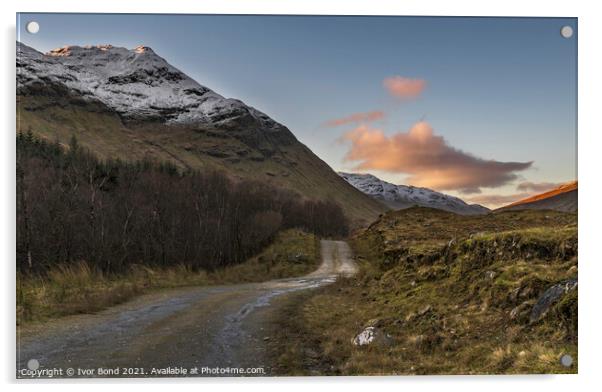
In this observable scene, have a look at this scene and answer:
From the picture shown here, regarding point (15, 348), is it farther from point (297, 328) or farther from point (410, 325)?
point (410, 325)

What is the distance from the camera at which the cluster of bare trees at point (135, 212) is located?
7902 mm

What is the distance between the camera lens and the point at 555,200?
25.9 feet

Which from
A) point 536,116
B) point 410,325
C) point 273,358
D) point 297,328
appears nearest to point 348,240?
point 297,328

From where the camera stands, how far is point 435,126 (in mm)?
8227

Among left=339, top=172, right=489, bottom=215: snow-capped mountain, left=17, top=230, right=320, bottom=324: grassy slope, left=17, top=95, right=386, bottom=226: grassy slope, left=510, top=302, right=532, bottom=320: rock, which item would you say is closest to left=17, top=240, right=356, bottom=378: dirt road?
left=17, top=230, right=320, bottom=324: grassy slope

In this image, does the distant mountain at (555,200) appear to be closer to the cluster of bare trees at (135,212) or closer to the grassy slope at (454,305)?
the grassy slope at (454,305)

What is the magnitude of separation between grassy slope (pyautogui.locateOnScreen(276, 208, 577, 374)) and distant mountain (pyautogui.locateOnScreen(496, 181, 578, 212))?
0.14 metres

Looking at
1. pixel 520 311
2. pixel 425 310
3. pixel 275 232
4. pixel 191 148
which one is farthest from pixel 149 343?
pixel 275 232

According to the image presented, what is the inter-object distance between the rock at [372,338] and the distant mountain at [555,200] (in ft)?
11.9

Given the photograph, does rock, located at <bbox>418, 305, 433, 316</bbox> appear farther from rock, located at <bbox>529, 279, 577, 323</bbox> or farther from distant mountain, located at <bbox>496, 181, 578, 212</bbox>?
distant mountain, located at <bbox>496, 181, 578, 212</bbox>

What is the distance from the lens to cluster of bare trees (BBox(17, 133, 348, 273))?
25.9ft

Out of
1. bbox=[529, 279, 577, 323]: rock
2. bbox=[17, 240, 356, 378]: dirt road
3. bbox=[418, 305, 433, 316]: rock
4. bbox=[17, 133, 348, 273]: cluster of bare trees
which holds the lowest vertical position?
bbox=[17, 240, 356, 378]: dirt road

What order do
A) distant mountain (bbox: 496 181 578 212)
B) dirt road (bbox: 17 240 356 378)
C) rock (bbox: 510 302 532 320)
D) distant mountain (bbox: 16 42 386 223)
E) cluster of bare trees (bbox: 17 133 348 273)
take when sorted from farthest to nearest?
distant mountain (bbox: 16 42 386 223)
cluster of bare trees (bbox: 17 133 348 273)
distant mountain (bbox: 496 181 578 212)
dirt road (bbox: 17 240 356 378)
rock (bbox: 510 302 532 320)

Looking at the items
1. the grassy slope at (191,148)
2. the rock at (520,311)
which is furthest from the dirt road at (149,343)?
the rock at (520,311)
